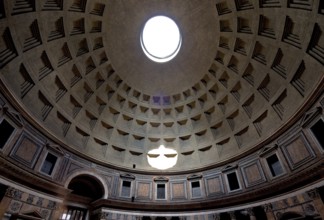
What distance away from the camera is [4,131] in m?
10.9

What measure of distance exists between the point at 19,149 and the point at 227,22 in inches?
703

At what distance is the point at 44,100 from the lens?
554 inches

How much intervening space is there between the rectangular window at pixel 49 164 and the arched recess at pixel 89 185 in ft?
7.58

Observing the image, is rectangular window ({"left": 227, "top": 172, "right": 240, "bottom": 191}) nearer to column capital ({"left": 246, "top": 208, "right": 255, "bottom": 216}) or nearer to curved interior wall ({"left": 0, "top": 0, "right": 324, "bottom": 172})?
curved interior wall ({"left": 0, "top": 0, "right": 324, "bottom": 172})

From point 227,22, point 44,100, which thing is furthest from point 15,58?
point 227,22

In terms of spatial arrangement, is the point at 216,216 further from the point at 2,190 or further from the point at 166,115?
the point at 2,190

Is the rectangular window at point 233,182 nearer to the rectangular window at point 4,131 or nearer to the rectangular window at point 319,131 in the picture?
the rectangular window at point 319,131

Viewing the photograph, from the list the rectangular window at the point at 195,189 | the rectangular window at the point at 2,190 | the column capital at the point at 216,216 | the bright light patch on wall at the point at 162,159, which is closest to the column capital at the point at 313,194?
the column capital at the point at 216,216

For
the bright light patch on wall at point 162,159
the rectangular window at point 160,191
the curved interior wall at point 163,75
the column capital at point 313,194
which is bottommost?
the column capital at point 313,194

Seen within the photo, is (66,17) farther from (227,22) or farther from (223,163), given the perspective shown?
(223,163)

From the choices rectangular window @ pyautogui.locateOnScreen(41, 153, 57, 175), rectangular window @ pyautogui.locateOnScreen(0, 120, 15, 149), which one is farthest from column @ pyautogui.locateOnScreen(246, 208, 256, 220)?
rectangular window @ pyautogui.locateOnScreen(0, 120, 15, 149)

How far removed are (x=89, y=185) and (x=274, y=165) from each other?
15.8 m

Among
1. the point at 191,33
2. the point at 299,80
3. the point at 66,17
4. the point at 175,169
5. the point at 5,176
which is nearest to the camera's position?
the point at 5,176

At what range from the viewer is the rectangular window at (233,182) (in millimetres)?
15294
